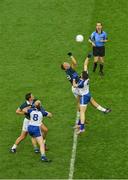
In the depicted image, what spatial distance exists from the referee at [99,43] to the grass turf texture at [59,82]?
0.63 metres

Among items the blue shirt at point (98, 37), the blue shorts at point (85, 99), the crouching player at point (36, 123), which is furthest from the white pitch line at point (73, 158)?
the blue shirt at point (98, 37)

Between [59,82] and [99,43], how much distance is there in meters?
2.26

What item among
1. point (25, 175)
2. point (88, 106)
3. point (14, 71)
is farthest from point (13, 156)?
point (14, 71)

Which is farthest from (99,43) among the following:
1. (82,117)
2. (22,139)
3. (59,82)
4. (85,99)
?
(22,139)

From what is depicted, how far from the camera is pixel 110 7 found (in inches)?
1070

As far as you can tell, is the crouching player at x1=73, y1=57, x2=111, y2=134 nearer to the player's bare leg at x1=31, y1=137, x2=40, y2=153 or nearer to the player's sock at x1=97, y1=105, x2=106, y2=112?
the player's sock at x1=97, y1=105, x2=106, y2=112

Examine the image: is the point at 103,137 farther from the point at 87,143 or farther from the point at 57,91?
the point at 57,91

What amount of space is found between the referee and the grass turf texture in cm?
63

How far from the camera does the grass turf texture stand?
1828 cm

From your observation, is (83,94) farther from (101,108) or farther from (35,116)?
(35,116)

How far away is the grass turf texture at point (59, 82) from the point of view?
720 inches

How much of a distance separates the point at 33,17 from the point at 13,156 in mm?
9779

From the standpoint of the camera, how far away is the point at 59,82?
22.5 m

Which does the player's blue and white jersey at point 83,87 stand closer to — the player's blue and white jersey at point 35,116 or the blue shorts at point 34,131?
the player's blue and white jersey at point 35,116
